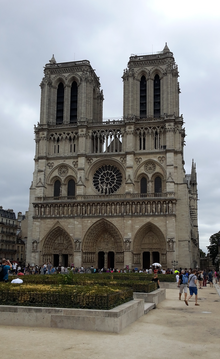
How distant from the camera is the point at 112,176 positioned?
47375 millimetres

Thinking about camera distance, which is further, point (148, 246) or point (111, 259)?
point (111, 259)

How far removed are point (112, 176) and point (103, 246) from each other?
838 cm

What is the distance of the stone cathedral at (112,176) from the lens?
43594mm

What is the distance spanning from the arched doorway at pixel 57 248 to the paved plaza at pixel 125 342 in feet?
112

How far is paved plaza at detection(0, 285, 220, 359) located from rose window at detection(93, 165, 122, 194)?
1362 inches

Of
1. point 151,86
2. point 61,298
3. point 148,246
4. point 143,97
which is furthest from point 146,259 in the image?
point 61,298

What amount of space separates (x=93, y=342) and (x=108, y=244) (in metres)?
36.9

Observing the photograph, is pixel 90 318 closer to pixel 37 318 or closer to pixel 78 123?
pixel 37 318

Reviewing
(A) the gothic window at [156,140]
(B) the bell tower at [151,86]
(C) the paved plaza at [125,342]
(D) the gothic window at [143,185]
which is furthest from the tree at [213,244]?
(C) the paved plaza at [125,342]

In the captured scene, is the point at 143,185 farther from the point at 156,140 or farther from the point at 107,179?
the point at 156,140

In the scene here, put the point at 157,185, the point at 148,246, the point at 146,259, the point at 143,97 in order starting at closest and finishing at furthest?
the point at 148,246
the point at 146,259
the point at 157,185
the point at 143,97

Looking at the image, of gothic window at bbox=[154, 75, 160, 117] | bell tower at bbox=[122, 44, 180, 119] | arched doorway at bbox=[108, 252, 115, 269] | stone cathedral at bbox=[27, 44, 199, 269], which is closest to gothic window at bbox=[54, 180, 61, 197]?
stone cathedral at bbox=[27, 44, 199, 269]

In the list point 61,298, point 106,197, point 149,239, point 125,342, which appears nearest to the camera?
point 125,342

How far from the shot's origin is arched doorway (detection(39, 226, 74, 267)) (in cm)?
4603
